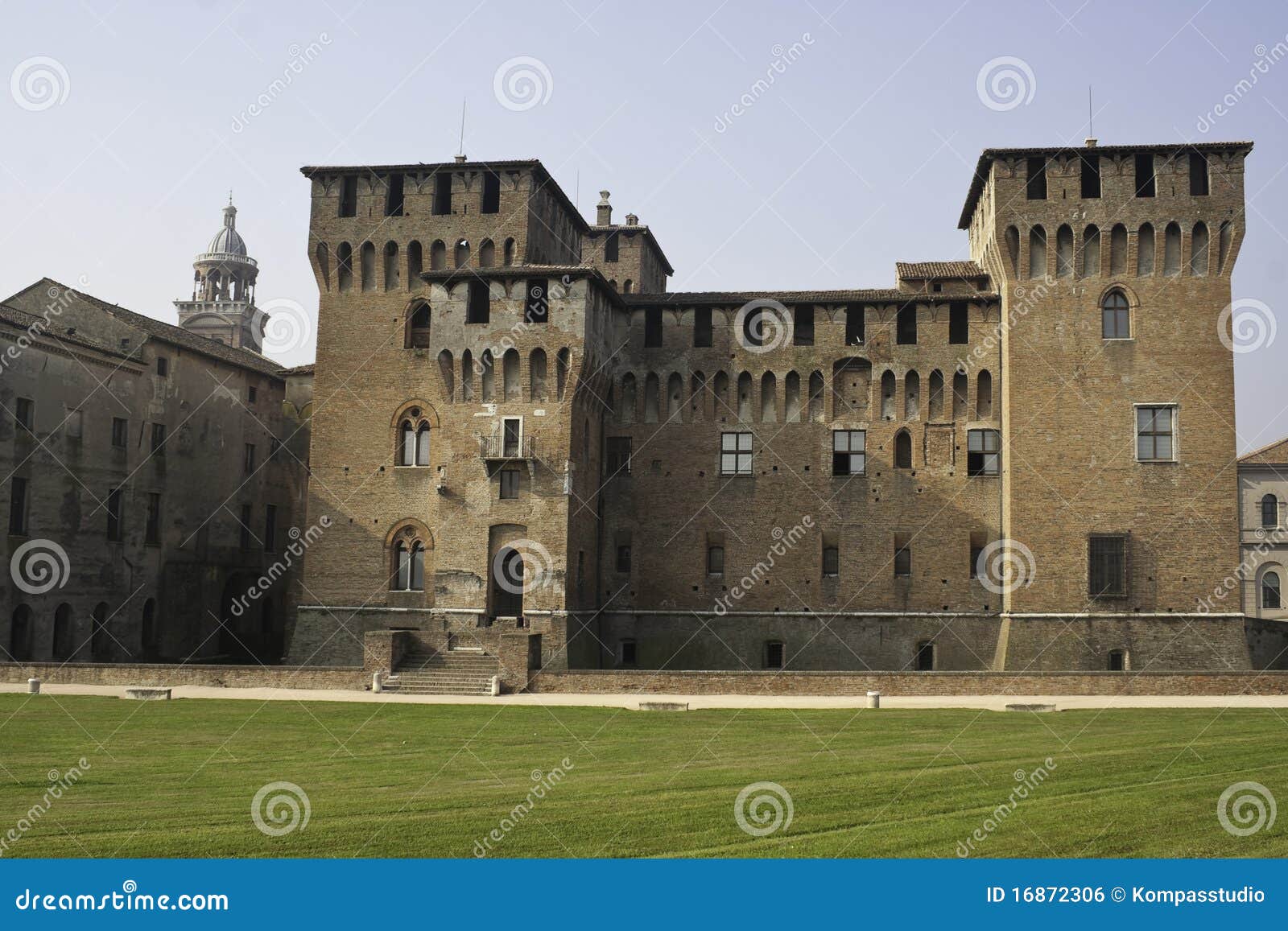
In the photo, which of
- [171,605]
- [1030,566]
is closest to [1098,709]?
[1030,566]

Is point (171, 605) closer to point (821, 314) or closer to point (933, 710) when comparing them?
point (821, 314)

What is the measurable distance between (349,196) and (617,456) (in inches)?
474

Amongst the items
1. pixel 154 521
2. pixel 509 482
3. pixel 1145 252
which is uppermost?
pixel 1145 252

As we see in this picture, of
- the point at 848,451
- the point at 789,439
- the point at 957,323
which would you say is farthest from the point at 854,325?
the point at 789,439

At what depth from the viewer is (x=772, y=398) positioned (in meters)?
38.3

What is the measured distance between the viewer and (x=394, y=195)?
38.1 meters

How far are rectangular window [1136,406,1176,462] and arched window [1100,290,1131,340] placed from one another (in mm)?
2496

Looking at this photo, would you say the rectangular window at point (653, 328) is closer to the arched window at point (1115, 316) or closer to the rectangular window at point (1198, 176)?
the arched window at point (1115, 316)

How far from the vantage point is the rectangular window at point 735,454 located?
38219 millimetres

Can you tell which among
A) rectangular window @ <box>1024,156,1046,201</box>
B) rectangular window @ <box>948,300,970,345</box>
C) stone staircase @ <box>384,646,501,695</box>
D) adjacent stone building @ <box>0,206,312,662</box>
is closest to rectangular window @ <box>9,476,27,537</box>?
adjacent stone building @ <box>0,206,312,662</box>

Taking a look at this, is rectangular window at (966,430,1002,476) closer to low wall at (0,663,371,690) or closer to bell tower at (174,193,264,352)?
low wall at (0,663,371,690)

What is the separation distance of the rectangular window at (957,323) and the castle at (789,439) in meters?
0.11

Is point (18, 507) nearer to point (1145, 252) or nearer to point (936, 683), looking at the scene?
point (936, 683)

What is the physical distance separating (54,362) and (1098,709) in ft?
107
